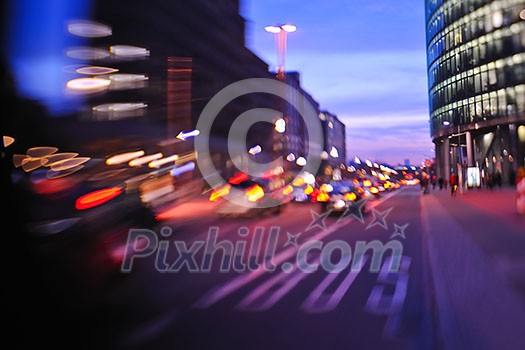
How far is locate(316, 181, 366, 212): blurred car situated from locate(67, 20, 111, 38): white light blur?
13.7 metres

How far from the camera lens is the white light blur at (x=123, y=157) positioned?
7910mm

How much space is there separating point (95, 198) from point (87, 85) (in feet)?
5.70

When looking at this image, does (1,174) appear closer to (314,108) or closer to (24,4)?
(24,4)

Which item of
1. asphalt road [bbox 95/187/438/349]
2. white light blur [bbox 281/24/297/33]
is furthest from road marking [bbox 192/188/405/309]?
white light blur [bbox 281/24/297/33]

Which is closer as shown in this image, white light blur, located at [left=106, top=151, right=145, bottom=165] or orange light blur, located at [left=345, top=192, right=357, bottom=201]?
white light blur, located at [left=106, top=151, right=145, bottom=165]

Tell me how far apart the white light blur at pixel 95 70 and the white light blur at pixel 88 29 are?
0.50m

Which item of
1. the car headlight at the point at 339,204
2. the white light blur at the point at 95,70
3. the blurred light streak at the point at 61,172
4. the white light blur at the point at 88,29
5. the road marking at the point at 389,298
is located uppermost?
the white light blur at the point at 88,29

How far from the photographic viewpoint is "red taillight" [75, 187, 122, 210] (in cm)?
621

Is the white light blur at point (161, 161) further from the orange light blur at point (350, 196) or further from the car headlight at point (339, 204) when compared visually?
the orange light blur at point (350, 196)

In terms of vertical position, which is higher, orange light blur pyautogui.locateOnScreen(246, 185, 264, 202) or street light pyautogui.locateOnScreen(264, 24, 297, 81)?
street light pyautogui.locateOnScreen(264, 24, 297, 81)

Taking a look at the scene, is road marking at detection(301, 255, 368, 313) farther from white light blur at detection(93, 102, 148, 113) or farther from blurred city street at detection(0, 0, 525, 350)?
white light blur at detection(93, 102, 148, 113)

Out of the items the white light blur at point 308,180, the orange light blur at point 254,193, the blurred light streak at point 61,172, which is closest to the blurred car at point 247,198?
the orange light blur at point 254,193

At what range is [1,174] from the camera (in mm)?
3490

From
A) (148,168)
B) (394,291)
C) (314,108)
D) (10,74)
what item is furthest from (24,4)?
(314,108)
